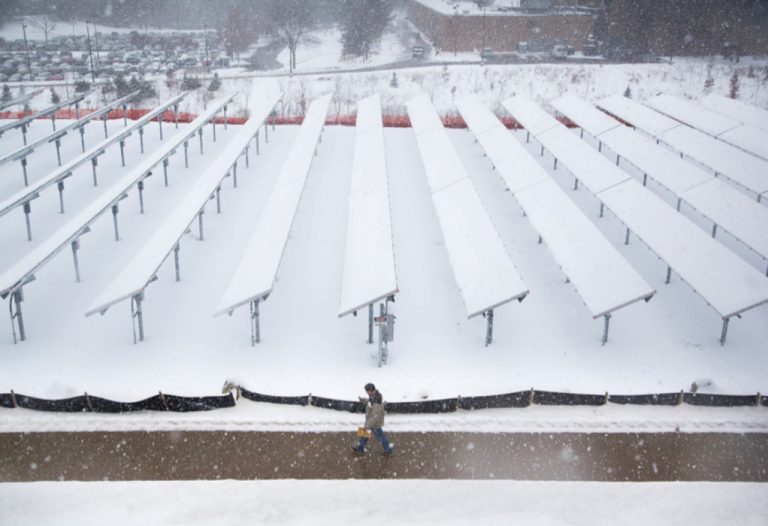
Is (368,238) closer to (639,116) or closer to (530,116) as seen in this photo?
(530,116)

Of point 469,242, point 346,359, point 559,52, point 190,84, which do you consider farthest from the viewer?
point 559,52

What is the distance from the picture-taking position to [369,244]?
13617 millimetres

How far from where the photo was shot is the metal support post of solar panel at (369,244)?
11633 mm

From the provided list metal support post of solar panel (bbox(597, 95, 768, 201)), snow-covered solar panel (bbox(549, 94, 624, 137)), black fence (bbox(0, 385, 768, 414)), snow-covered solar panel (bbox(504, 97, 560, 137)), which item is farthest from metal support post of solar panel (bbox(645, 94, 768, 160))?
black fence (bbox(0, 385, 768, 414))

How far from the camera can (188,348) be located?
12.1m

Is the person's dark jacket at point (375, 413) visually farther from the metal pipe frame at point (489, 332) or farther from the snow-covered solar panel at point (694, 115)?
the snow-covered solar panel at point (694, 115)

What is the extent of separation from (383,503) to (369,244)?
19.5 ft

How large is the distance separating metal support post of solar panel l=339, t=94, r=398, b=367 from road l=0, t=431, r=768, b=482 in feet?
7.43

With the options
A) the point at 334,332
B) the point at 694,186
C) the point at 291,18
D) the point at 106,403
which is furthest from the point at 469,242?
the point at 291,18

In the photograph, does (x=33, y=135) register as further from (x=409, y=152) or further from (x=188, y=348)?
(x=188, y=348)

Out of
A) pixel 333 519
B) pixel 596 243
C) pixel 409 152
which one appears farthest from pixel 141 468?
pixel 409 152

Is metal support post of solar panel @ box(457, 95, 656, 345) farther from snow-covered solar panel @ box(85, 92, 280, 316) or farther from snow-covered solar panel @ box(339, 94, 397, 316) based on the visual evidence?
snow-covered solar panel @ box(85, 92, 280, 316)

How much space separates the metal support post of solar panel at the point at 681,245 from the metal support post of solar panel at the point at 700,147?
288cm

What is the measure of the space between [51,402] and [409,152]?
51.2ft
